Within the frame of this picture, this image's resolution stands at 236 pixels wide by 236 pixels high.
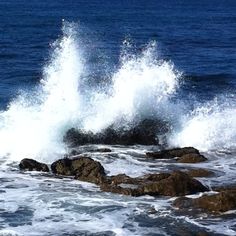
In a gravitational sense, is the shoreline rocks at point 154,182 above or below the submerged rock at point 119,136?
below

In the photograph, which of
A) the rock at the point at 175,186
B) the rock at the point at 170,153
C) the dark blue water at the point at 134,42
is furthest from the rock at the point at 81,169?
the dark blue water at the point at 134,42

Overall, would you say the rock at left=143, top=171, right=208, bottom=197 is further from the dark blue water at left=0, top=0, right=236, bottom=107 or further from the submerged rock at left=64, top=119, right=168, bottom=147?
the dark blue water at left=0, top=0, right=236, bottom=107

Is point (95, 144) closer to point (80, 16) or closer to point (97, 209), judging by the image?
point (97, 209)

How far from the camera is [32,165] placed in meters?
18.2

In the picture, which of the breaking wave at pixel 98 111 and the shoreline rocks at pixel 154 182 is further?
the breaking wave at pixel 98 111

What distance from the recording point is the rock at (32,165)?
18.1 m

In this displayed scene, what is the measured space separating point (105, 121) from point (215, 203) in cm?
858

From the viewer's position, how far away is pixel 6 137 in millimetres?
21641

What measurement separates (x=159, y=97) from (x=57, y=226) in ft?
36.9

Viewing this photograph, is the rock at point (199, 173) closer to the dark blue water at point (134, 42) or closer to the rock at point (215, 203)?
the rock at point (215, 203)

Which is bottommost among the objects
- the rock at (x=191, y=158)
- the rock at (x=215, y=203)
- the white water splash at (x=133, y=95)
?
the rock at (x=215, y=203)

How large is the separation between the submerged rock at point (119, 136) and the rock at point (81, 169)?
3173 millimetres

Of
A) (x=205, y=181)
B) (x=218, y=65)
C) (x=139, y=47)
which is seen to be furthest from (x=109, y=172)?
(x=139, y=47)

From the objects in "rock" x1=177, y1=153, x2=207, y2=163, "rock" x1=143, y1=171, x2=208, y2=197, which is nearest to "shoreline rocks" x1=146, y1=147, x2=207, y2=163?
"rock" x1=177, y1=153, x2=207, y2=163
